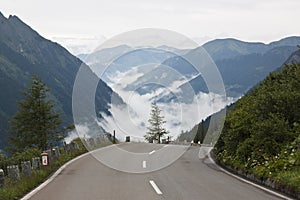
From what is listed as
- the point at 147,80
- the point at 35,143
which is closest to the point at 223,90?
the point at 147,80

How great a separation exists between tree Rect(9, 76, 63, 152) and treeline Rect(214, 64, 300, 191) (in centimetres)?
2589

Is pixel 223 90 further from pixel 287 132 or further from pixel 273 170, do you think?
pixel 273 170

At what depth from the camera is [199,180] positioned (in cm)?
1393

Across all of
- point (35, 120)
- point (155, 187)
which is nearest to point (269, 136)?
point (155, 187)

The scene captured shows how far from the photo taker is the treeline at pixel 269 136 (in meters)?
13.6

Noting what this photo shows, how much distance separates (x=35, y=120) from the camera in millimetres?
42625

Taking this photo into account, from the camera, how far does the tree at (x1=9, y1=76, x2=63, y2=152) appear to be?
41.8 m

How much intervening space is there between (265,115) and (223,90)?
145 inches

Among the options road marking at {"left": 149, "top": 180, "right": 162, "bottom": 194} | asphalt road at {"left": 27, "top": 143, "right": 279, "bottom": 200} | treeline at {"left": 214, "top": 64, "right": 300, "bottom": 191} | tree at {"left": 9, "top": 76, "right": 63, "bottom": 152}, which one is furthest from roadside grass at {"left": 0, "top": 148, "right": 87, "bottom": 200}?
tree at {"left": 9, "top": 76, "right": 63, "bottom": 152}

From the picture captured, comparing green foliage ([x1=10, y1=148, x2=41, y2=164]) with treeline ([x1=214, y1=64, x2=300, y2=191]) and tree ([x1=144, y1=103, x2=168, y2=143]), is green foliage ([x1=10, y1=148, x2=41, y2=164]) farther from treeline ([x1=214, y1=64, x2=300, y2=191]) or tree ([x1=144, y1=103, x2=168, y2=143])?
tree ([x1=144, y1=103, x2=168, y2=143])

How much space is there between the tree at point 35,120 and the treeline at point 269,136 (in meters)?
25.9

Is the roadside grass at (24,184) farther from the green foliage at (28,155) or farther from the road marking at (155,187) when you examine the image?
the road marking at (155,187)

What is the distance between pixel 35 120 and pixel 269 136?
1227 inches

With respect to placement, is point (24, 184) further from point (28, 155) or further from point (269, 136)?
point (28, 155)
